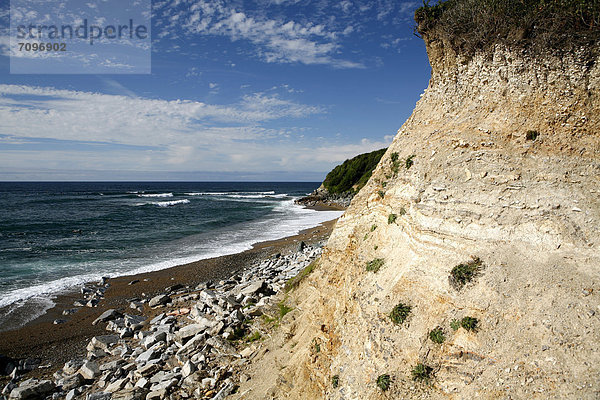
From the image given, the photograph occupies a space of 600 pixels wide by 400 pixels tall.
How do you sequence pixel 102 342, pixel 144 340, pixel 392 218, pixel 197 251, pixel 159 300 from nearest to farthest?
1. pixel 392 218
2. pixel 144 340
3. pixel 102 342
4. pixel 159 300
5. pixel 197 251

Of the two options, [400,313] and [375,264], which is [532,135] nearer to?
[375,264]

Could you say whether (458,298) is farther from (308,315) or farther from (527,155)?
(308,315)

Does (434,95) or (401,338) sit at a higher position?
(434,95)

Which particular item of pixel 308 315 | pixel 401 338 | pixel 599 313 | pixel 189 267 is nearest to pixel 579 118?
pixel 599 313

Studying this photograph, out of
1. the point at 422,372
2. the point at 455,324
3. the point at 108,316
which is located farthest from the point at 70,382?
the point at 455,324

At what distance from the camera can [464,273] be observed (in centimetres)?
629

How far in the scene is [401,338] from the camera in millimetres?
6559

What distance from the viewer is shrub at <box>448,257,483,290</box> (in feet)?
20.5

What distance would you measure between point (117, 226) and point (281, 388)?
3743 centimetres

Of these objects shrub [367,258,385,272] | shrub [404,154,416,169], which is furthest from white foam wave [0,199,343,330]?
shrub [404,154,416,169]

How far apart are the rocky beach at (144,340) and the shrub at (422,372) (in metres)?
5.16

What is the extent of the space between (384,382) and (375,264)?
2.64 m

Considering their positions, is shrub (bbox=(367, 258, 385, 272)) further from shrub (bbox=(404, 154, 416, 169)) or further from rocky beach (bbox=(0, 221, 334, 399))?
rocky beach (bbox=(0, 221, 334, 399))

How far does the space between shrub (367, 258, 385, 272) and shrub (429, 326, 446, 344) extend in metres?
1.97
